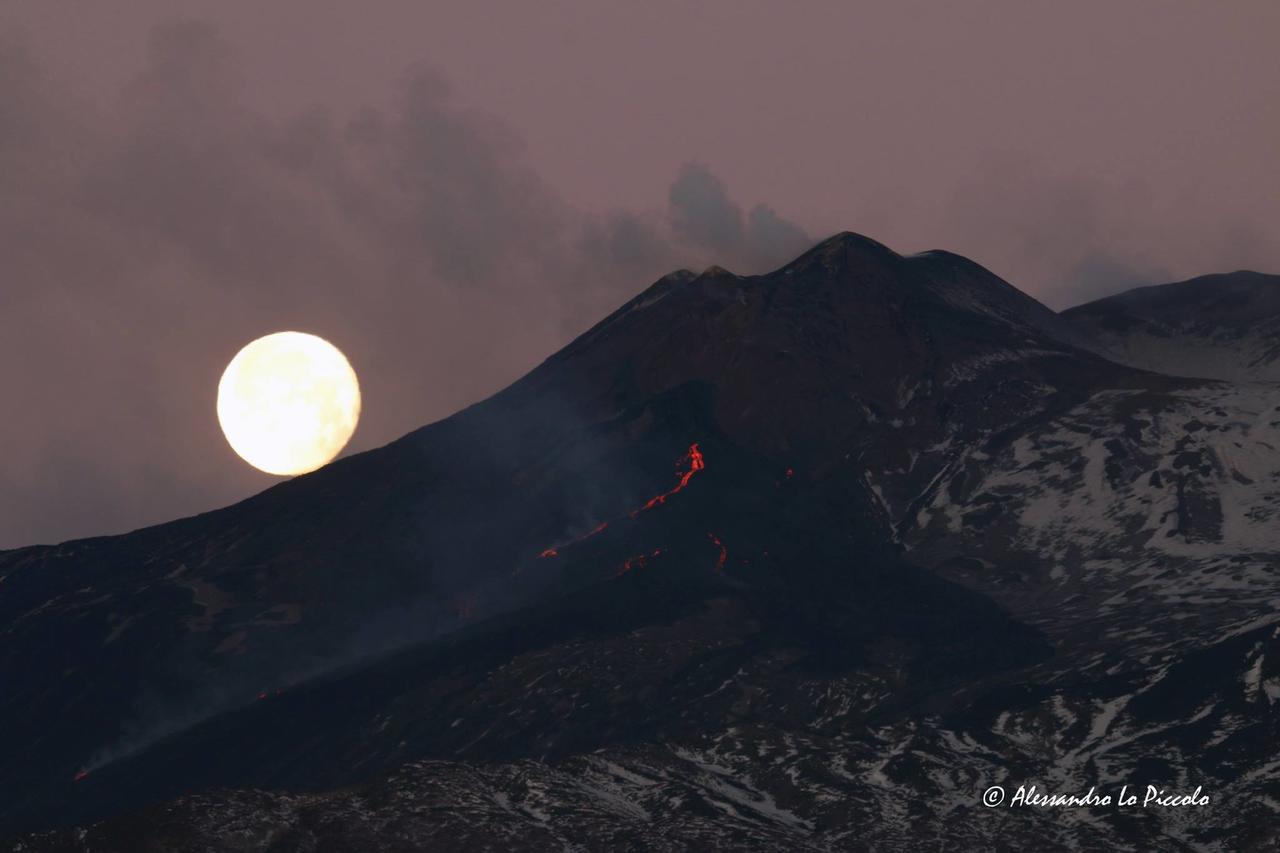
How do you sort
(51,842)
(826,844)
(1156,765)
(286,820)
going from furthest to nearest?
1. (1156,765)
2. (826,844)
3. (286,820)
4. (51,842)

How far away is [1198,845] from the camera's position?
5896 inches

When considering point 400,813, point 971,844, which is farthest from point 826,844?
point 400,813

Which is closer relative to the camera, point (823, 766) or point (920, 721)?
point (823, 766)

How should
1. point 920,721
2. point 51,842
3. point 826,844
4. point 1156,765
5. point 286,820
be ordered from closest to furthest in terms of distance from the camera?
point 51,842 → point 286,820 → point 826,844 → point 1156,765 → point 920,721

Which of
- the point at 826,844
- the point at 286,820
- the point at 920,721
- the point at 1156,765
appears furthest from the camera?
the point at 920,721

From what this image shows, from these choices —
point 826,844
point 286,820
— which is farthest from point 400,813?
point 826,844

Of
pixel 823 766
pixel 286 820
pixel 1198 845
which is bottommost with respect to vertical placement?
pixel 1198 845

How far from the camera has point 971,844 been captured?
151m

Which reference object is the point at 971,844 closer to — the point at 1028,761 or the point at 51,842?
the point at 1028,761

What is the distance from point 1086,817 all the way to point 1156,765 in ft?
51.7

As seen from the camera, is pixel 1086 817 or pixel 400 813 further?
pixel 1086 817

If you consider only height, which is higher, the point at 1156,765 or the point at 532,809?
the point at 532,809

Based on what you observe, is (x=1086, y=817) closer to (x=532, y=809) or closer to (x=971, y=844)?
(x=971, y=844)

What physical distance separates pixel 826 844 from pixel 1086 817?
22663 millimetres
